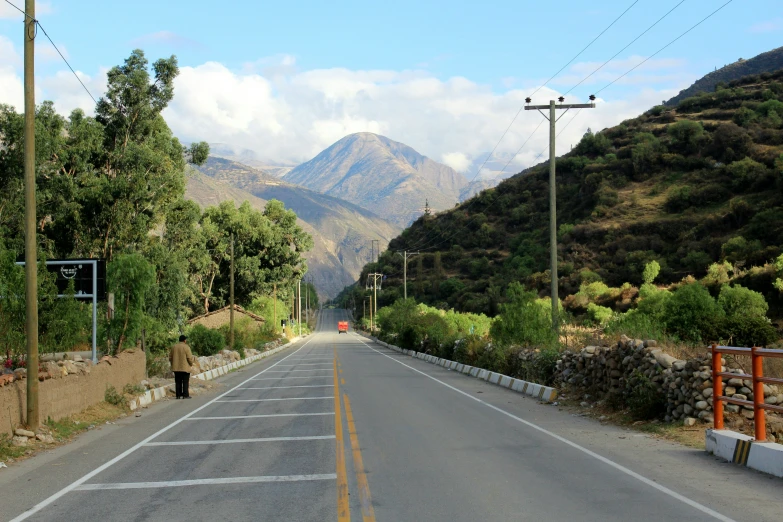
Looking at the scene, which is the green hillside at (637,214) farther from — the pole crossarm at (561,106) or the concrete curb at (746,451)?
the concrete curb at (746,451)

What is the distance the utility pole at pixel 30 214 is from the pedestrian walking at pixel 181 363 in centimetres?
772

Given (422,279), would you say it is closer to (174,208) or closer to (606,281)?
(606,281)

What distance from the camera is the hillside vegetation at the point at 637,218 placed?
6788cm

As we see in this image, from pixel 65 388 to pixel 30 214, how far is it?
13.0ft

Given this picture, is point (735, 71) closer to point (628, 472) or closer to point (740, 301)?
point (740, 301)

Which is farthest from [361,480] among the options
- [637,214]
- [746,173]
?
[637,214]

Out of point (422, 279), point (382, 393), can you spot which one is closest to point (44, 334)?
point (382, 393)

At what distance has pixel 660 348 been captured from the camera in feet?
53.7

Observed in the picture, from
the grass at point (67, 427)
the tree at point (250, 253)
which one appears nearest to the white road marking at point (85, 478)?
the grass at point (67, 427)

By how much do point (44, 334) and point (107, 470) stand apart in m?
12.1

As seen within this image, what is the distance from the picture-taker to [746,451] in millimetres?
10258

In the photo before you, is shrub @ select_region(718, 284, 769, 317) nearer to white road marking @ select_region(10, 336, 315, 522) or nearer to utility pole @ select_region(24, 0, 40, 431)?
white road marking @ select_region(10, 336, 315, 522)

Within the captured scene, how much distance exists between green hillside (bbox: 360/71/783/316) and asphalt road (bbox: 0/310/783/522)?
4373 cm

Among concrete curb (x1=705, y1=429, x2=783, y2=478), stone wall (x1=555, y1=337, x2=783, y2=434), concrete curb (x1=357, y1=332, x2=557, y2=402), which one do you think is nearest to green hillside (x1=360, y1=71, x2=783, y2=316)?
concrete curb (x1=357, y1=332, x2=557, y2=402)
